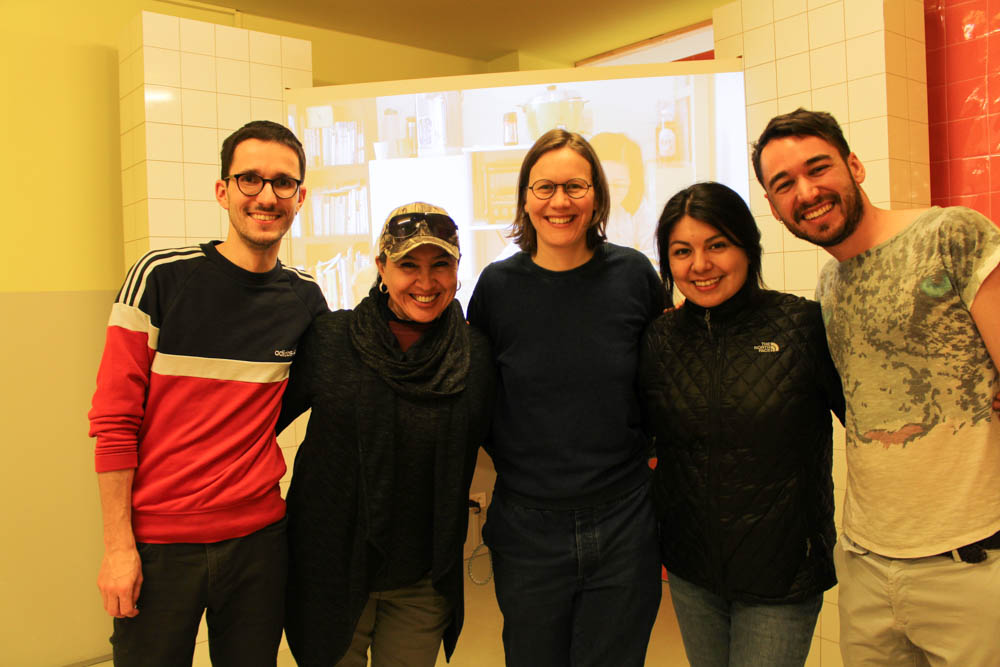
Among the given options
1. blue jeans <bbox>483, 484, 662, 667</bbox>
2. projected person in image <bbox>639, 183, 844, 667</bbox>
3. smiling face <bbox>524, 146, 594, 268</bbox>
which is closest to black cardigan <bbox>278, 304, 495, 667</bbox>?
blue jeans <bbox>483, 484, 662, 667</bbox>

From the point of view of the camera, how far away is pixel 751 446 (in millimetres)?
1357

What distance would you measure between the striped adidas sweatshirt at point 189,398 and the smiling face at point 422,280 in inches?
11.5

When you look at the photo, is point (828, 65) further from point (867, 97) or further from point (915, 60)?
point (915, 60)

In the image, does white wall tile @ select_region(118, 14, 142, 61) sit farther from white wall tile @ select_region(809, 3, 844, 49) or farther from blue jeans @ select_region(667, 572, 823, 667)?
blue jeans @ select_region(667, 572, 823, 667)

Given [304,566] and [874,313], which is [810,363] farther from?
[304,566]

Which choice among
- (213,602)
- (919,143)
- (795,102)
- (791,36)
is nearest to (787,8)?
(791,36)

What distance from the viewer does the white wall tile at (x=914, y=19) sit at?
248 centimetres

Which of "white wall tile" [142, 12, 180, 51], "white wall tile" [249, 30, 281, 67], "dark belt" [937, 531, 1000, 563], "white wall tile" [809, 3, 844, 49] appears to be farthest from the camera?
"white wall tile" [249, 30, 281, 67]

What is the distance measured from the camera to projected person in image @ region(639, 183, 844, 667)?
1.35 m

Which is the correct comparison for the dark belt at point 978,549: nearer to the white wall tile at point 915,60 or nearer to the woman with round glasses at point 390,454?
the woman with round glasses at point 390,454

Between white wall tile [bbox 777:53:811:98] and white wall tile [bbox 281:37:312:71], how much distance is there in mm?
2040

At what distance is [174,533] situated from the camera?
1.41 metres

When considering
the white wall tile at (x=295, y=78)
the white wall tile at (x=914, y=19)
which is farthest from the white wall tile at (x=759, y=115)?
the white wall tile at (x=295, y=78)

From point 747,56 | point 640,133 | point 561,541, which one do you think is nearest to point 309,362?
point 561,541
